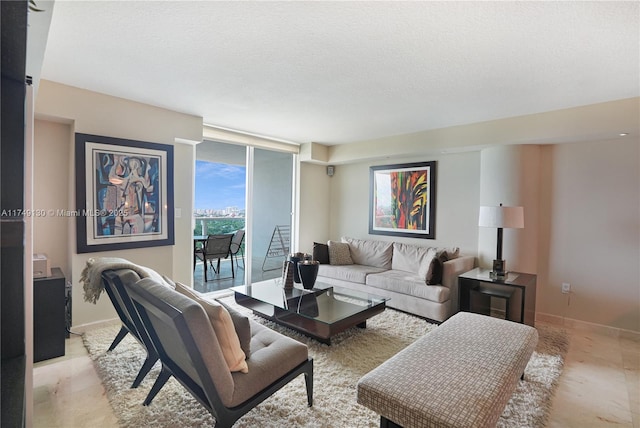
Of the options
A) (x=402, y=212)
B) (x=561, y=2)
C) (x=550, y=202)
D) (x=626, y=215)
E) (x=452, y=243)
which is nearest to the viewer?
(x=561, y=2)

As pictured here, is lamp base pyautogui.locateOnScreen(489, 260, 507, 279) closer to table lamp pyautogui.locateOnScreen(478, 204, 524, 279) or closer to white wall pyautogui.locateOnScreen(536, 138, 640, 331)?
table lamp pyautogui.locateOnScreen(478, 204, 524, 279)

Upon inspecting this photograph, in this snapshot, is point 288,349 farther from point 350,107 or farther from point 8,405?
point 350,107

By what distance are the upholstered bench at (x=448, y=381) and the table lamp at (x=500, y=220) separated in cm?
144

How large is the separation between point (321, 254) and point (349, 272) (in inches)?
23.5

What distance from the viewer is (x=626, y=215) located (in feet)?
10.6

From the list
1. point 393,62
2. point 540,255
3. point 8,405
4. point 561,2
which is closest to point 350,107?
point 393,62

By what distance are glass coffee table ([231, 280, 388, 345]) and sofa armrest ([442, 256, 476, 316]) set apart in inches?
33.4

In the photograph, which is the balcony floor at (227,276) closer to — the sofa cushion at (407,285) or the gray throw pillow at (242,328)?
the sofa cushion at (407,285)

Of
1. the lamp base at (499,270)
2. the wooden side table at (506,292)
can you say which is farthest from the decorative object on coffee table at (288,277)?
the lamp base at (499,270)

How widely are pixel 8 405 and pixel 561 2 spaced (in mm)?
2633

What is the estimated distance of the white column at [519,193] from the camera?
3.67m

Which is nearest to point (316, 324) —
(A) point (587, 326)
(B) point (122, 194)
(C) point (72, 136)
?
(B) point (122, 194)

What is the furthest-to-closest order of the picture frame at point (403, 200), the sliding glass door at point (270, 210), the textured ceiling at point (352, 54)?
the sliding glass door at point (270, 210) → the picture frame at point (403, 200) → the textured ceiling at point (352, 54)

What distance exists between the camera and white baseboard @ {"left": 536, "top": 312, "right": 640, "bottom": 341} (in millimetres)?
3201
